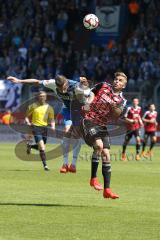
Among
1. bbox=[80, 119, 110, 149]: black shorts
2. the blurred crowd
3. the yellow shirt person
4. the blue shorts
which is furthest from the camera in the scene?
the blurred crowd

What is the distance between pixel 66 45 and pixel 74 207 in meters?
28.4

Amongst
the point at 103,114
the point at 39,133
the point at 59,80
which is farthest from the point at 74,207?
the point at 39,133

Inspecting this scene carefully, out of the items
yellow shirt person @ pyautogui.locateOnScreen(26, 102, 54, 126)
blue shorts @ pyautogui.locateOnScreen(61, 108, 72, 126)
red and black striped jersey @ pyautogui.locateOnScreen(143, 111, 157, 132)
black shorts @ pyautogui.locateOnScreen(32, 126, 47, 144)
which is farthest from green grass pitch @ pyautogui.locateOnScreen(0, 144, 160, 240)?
red and black striped jersey @ pyautogui.locateOnScreen(143, 111, 157, 132)

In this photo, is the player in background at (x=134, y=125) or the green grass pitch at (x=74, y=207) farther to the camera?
the player in background at (x=134, y=125)

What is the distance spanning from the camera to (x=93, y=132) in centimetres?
1294

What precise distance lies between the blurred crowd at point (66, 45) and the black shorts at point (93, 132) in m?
19.8

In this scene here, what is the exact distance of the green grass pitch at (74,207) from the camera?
9.98m

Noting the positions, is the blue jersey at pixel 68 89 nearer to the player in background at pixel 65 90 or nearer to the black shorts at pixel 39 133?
the player in background at pixel 65 90

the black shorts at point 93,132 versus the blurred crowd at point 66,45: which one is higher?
the black shorts at point 93,132

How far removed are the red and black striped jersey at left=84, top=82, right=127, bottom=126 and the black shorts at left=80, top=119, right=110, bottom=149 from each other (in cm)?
8

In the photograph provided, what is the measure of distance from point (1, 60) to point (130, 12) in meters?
7.23

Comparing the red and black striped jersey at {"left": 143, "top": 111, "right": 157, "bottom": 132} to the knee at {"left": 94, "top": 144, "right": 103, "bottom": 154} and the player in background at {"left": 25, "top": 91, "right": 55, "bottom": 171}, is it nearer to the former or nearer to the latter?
the player in background at {"left": 25, "top": 91, "right": 55, "bottom": 171}

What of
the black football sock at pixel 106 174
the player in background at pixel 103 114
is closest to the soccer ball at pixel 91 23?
the player in background at pixel 103 114

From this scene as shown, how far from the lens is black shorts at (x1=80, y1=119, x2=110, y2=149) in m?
13.0
